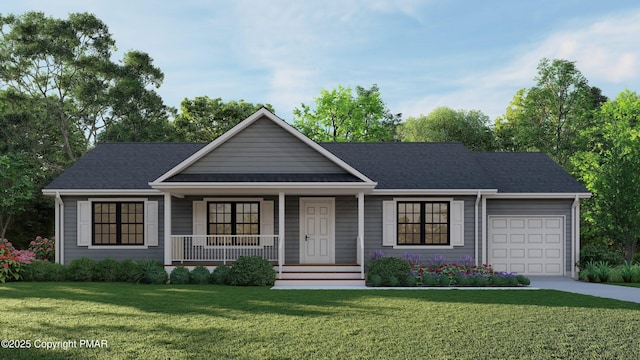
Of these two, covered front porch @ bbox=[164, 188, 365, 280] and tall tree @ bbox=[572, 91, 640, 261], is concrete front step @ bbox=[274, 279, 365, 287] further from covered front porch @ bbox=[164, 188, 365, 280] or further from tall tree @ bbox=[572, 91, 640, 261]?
tall tree @ bbox=[572, 91, 640, 261]

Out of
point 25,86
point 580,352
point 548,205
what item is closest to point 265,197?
point 548,205

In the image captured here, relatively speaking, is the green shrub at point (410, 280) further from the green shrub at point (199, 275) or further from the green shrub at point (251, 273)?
the green shrub at point (199, 275)

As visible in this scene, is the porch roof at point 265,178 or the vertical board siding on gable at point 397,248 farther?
the vertical board siding on gable at point 397,248

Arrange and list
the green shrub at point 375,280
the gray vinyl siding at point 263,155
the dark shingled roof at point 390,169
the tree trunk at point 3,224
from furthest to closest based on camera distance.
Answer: the tree trunk at point 3,224 < the dark shingled roof at point 390,169 < the gray vinyl siding at point 263,155 < the green shrub at point 375,280

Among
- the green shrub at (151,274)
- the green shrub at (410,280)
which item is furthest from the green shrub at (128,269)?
the green shrub at (410,280)

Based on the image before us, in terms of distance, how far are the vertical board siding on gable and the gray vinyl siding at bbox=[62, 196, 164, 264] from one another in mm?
7491

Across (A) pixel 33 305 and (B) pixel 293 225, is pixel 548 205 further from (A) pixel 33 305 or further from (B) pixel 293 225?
(A) pixel 33 305

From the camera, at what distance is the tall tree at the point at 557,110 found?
33594mm

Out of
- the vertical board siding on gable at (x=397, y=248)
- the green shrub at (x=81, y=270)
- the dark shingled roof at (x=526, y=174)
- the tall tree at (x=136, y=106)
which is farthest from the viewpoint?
the tall tree at (x=136, y=106)

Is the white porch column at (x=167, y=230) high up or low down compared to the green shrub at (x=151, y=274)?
up

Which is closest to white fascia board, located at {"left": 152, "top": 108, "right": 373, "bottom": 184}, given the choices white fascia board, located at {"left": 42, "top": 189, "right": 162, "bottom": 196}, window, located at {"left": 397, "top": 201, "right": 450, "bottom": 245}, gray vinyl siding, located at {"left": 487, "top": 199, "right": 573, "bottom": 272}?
white fascia board, located at {"left": 42, "top": 189, "right": 162, "bottom": 196}

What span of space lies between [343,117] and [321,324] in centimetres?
3185

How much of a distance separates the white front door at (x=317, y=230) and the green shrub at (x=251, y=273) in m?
2.90

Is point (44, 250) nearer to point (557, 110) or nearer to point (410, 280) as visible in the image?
point (410, 280)
